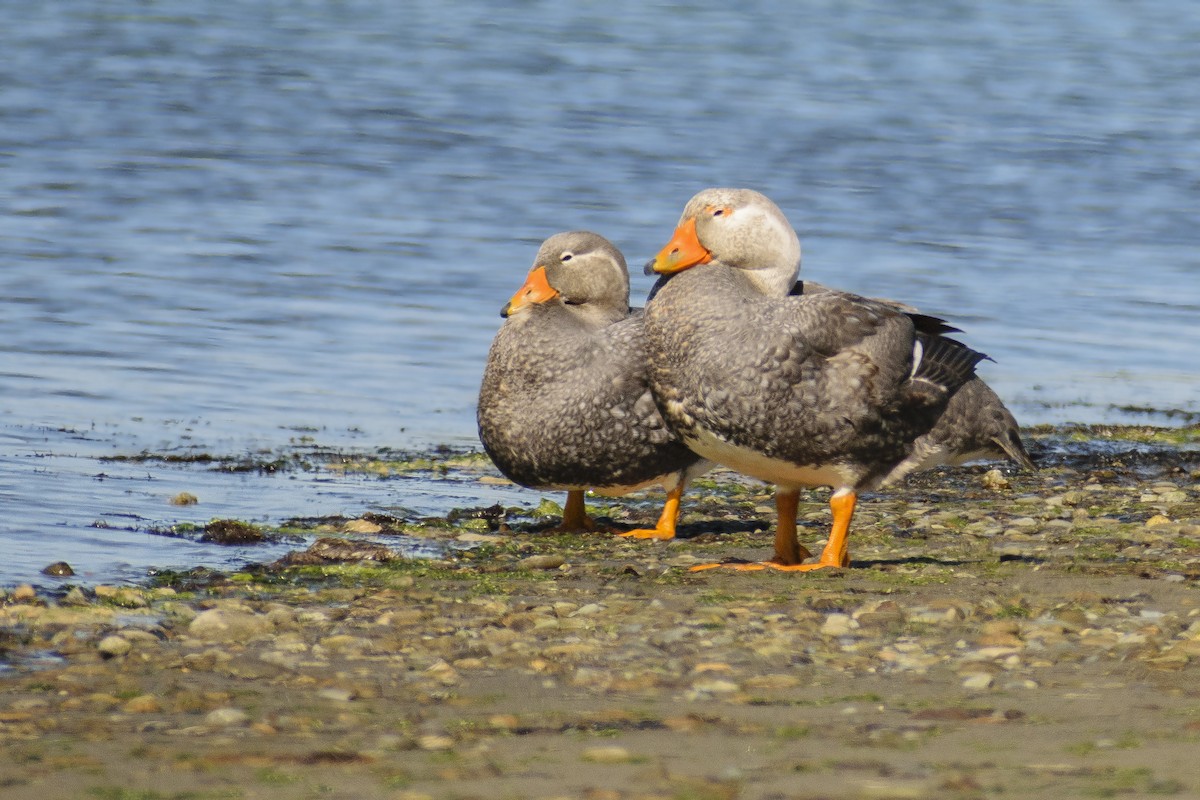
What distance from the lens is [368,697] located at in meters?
4.85

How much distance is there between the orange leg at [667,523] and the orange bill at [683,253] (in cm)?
115

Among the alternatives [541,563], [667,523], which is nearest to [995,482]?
[667,523]

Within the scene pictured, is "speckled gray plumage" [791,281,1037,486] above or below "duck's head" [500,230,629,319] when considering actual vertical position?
below

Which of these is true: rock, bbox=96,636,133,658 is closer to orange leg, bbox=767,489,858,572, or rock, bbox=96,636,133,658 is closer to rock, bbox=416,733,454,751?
rock, bbox=416,733,454,751

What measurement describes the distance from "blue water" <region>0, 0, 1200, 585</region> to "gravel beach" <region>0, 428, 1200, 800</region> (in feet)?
4.31

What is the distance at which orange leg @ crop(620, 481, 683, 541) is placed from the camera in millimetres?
7871

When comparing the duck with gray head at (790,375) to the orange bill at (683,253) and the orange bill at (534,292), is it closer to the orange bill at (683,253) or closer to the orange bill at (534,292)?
the orange bill at (683,253)

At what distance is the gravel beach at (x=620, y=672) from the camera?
4.15 metres

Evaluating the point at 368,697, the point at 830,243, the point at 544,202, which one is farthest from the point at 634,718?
the point at 544,202

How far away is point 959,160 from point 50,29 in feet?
45.1

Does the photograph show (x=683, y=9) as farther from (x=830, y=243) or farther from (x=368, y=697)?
(x=368, y=697)

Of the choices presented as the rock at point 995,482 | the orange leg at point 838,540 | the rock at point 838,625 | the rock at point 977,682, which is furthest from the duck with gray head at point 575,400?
the rock at point 977,682

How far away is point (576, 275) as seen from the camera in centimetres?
834

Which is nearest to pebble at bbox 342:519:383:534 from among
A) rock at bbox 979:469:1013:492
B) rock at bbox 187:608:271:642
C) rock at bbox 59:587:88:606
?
rock at bbox 59:587:88:606
